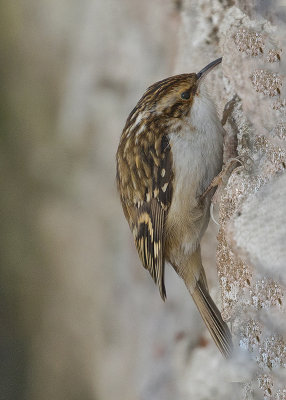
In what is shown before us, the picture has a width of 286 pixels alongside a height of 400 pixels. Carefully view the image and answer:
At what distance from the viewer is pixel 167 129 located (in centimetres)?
204

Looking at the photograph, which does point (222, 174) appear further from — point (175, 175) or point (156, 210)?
point (156, 210)

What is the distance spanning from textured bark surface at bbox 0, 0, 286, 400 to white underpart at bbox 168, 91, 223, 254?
2.6 inches

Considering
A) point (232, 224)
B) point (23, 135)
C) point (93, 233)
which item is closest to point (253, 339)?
point (232, 224)

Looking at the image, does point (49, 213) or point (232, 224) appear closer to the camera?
point (232, 224)

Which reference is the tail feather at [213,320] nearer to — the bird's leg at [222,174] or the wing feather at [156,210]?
the wing feather at [156,210]

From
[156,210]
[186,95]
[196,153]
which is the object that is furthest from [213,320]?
[186,95]

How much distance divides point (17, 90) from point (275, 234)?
1860mm

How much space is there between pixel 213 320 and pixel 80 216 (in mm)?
1095

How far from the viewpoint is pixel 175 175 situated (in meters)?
2.04

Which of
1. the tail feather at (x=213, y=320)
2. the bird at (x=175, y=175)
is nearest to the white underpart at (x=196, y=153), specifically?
the bird at (x=175, y=175)

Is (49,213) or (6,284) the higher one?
(49,213)

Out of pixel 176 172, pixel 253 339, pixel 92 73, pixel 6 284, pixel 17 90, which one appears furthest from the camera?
pixel 6 284

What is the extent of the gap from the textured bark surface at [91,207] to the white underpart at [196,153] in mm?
66

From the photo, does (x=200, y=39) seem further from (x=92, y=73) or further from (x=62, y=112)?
(x=62, y=112)
